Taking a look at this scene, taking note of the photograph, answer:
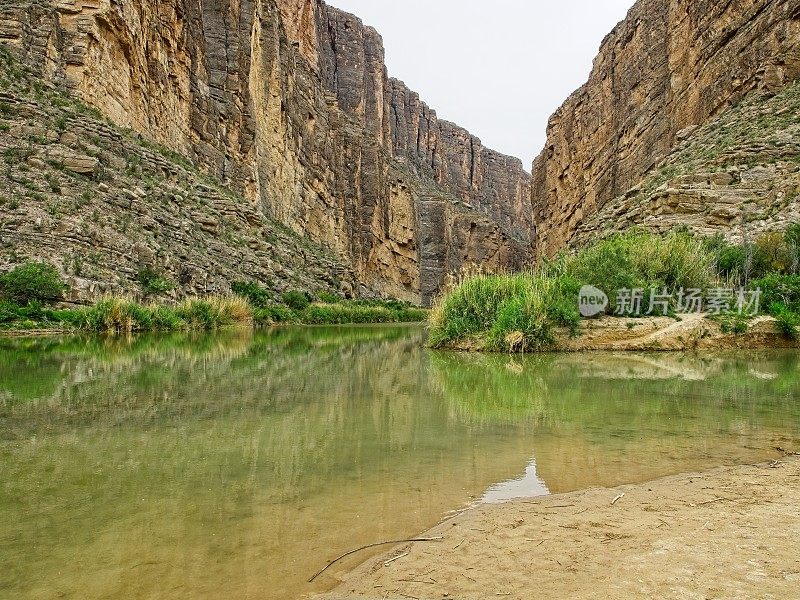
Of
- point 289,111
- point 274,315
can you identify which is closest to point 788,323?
point 274,315

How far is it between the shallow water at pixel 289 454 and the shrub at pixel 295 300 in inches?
934

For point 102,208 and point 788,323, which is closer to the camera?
point 788,323

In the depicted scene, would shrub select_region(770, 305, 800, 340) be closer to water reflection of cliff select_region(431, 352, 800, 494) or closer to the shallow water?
water reflection of cliff select_region(431, 352, 800, 494)

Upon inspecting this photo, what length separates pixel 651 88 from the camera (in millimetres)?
45219

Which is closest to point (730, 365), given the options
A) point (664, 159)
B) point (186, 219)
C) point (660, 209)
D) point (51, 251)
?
point (660, 209)

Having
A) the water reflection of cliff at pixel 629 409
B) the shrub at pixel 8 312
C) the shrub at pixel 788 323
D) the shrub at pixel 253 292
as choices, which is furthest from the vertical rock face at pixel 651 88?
the shrub at pixel 8 312

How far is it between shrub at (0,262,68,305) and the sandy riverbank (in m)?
18.3

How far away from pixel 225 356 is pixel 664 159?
108 feet

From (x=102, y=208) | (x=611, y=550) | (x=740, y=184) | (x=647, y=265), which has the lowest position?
(x=611, y=550)

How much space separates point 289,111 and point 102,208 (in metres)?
33.0

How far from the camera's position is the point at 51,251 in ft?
62.5

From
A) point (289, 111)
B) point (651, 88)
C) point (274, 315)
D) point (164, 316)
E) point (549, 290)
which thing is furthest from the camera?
point (289, 111)

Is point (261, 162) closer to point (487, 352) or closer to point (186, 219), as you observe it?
point (186, 219)

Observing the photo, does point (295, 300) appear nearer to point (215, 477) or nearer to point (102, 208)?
point (102, 208)
